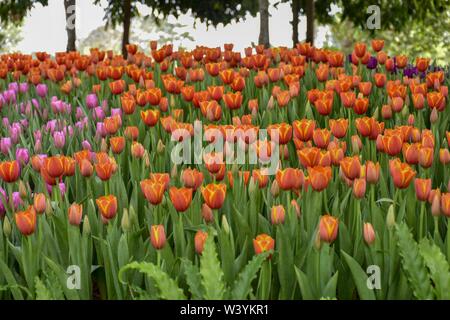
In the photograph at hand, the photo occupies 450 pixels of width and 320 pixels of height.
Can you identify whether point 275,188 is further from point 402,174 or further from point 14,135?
point 14,135

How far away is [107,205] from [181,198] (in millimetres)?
300

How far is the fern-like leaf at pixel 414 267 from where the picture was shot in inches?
92.7

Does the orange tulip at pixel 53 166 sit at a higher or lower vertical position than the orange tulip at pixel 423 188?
higher

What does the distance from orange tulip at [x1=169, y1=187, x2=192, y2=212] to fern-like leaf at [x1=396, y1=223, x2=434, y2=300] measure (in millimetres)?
834

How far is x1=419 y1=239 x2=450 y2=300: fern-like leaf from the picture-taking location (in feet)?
7.59

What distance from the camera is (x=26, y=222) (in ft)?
8.95

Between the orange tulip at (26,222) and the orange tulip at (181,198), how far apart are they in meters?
0.55

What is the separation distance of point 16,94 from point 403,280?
5186 millimetres

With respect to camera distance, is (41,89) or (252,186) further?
(41,89)

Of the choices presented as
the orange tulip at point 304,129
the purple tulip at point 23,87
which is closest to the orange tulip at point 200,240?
the orange tulip at point 304,129

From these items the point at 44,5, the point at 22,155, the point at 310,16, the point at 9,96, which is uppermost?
the point at 44,5

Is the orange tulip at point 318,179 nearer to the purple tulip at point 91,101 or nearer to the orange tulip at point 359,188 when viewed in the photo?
the orange tulip at point 359,188

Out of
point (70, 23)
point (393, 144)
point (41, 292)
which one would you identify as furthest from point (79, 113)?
point (70, 23)

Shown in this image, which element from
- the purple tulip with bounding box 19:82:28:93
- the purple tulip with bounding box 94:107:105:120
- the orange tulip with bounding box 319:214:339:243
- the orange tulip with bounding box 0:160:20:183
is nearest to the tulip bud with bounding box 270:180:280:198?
the orange tulip with bounding box 319:214:339:243
